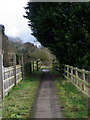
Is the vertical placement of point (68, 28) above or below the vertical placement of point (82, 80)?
above

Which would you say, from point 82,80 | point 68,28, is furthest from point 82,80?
point 68,28

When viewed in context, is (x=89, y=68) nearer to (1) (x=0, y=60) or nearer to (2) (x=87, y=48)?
(2) (x=87, y=48)

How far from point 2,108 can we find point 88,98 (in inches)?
105

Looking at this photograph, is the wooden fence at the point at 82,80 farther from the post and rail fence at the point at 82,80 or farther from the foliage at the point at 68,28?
the foliage at the point at 68,28

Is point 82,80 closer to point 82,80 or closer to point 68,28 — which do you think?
point 82,80

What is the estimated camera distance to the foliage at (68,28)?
19016 mm

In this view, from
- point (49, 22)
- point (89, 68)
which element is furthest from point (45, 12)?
point (89, 68)

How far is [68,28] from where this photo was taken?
778 inches

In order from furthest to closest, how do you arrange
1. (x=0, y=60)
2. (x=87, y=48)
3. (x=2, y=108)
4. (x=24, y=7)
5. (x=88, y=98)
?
(x=24, y=7) < (x=87, y=48) < (x=0, y=60) < (x=88, y=98) < (x=2, y=108)

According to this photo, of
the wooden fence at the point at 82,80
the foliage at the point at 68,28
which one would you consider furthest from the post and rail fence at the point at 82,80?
the foliage at the point at 68,28

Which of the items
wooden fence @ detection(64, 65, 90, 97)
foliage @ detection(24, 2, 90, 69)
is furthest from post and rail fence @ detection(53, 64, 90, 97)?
foliage @ detection(24, 2, 90, 69)

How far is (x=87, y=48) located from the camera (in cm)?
1934

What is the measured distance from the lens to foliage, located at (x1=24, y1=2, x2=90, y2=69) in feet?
62.4

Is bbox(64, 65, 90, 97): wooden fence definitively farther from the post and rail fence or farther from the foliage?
the foliage
